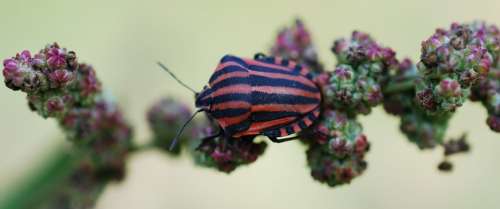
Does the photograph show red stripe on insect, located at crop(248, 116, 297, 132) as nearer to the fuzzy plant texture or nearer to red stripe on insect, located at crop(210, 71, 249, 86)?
the fuzzy plant texture

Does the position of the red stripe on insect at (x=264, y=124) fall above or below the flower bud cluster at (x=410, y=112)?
below

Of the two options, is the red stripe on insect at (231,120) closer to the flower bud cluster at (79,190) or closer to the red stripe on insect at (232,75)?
the red stripe on insect at (232,75)

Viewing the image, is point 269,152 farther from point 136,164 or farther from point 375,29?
point 375,29

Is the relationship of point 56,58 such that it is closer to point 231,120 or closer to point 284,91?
point 231,120

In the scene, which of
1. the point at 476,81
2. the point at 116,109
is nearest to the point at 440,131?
the point at 476,81

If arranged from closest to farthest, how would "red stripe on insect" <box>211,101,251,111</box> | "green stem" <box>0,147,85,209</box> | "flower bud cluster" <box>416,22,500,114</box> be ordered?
"flower bud cluster" <box>416,22,500,114</box> < "red stripe on insect" <box>211,101,251,111</box> < "green stem" <box>0,147,85,209</box>

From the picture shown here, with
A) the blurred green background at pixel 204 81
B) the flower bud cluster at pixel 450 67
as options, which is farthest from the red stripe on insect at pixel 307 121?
the blurred green background at pixel 204 81

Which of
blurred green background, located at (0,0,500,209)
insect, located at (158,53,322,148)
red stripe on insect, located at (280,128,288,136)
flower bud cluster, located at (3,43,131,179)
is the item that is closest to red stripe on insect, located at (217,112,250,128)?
insect, located at (158,53,322,148)
